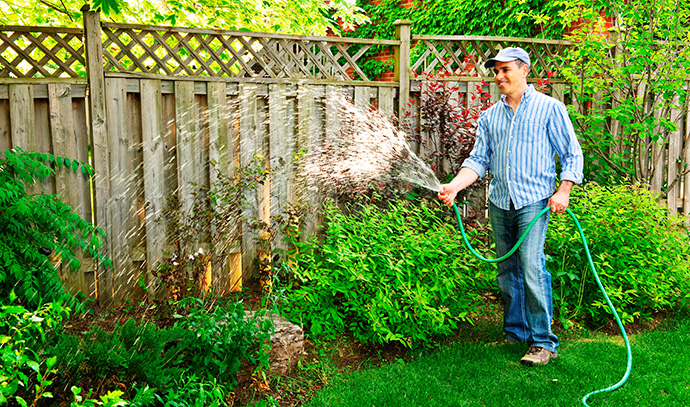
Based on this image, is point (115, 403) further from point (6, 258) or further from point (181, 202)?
point (181, 202)

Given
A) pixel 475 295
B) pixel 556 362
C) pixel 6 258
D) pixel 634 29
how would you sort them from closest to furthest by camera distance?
pixel 6 258
pixel 556 362
pixel 475 295
pixel 634 29

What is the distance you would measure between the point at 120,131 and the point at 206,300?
4.57 feet

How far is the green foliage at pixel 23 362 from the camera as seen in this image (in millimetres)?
2084

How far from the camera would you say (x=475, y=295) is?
163 inches

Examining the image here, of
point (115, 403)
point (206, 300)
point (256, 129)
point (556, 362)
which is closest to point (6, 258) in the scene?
point (206, 300)

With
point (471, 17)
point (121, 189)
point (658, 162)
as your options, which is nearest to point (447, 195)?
point (121, 189)

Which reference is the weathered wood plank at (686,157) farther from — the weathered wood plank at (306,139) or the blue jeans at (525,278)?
the weathered wood plank at (306,139)

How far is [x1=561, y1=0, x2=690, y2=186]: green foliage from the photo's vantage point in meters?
5.26

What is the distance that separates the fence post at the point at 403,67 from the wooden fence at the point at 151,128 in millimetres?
315

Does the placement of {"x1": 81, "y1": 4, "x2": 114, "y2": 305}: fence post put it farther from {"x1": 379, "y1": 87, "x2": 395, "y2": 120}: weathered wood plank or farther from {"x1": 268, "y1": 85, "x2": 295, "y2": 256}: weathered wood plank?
{"x1": 379, "y1": 87, "x2": 395, "y2": 120}: weathered wood plank

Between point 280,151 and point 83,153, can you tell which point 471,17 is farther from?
point 83,153

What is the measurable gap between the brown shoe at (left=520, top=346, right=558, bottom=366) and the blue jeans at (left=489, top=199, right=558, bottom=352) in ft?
0.09

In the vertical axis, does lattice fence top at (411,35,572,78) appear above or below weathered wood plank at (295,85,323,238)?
above

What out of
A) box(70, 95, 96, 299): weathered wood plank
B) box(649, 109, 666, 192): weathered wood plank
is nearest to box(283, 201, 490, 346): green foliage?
box(70, 95, 96, 299): weathered wood plank
